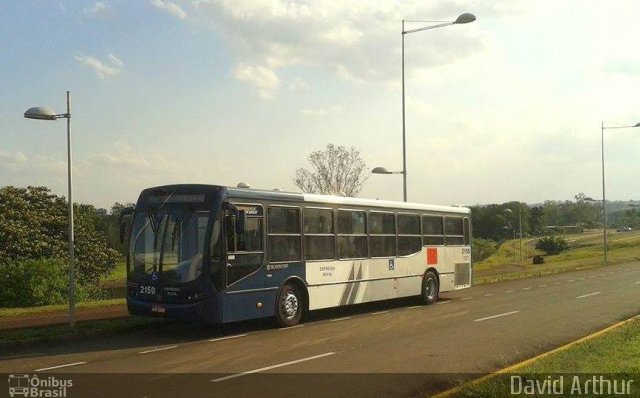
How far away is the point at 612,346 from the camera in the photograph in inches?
452

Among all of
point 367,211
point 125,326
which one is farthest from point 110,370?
point 367,211

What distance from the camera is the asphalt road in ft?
30.8

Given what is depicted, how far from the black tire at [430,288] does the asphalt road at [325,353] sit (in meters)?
1.57

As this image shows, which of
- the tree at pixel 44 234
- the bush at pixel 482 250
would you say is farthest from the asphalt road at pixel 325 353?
the bush at pixel 482 250

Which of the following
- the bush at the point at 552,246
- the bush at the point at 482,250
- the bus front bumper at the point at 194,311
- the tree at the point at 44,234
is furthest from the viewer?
the bush at the point at 552,246

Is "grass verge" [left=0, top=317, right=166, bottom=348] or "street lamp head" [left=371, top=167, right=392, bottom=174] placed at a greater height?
"street lamp head" [left=371, top=167, right=392, bottom=174]

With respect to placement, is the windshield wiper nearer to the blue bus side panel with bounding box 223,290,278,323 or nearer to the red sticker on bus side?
the blue bus side panel with bounding box 223,290,278,323

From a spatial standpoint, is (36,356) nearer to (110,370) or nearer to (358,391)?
(110,370)

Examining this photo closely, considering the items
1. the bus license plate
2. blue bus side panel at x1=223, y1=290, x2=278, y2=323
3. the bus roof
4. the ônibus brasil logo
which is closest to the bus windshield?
the bus license plate

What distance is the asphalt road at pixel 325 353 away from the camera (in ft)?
30.8

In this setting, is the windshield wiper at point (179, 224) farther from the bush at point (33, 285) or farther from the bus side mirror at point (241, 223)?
the bush at point (33, 285)

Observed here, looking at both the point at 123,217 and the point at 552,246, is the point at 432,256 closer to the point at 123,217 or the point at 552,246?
the point at 123,217

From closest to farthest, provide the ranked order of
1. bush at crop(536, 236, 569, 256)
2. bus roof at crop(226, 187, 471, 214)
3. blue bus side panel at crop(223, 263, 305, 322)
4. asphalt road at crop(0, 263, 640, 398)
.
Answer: asphalt road at crop(0, 263, 640, 398), blue bus side panel at crop(223, 263, 305, 322), bus roof at crop(226, 187, 471, 214), bush at crop(536, 236, 569, 256)

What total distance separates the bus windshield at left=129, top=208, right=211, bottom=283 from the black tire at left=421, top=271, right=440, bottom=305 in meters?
9.64
